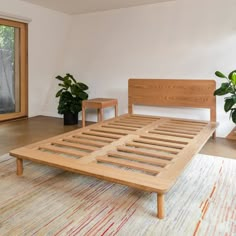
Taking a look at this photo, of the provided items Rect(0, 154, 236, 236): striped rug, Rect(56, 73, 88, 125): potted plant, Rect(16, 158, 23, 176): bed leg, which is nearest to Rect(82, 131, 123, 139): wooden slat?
Rect(0, 154, 236, 236): striped rug

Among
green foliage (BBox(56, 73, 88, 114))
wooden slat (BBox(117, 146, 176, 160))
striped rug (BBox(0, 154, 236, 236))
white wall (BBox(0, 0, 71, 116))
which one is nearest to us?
striped rug (BBox(0, 154, 236, 236))

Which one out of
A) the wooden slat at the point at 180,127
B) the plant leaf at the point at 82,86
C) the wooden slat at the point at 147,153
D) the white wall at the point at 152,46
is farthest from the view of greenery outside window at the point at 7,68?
the wooden slat at the point at 147,153

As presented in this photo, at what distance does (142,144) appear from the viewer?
8.17 feet

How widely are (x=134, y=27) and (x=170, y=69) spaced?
946 millimetres

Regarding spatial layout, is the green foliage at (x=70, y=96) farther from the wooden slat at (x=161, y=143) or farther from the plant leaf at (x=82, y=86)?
the wooden slat at (x=161, y=143)

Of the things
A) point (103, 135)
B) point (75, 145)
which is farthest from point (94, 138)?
point (75, 145)

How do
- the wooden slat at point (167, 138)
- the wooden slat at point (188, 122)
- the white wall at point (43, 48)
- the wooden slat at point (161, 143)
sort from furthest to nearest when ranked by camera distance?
the white wall at point (43, 48)
the wooden slat at point (188, 122)
the wooden slat at point (167, 138)
the wooden slat at point (161, 143)

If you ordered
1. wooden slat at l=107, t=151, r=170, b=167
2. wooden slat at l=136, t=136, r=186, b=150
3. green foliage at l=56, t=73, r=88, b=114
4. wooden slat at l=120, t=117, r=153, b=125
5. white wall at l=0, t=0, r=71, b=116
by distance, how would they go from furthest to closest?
white wall at l=0, t=0, r=71, b=116, green foliage at l=56, t=73, r=88, b=114, wooden slat at l=120, t=117, r=153, b=125, wooden slat at l=136, t=136, r=186, b=150, wooden slat at l=107, t=151, r=170, b=167

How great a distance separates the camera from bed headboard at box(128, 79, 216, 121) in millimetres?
3658

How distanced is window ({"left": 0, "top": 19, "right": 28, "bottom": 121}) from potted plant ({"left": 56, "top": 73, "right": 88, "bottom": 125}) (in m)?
0.76

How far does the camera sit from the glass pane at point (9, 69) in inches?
172

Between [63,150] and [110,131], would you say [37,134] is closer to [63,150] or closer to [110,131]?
[110,131]

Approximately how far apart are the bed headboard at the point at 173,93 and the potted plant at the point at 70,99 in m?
0.86

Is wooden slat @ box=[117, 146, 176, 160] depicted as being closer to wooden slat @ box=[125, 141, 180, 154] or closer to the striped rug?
wooden slat @ box=[125, 141, 180, 154]
